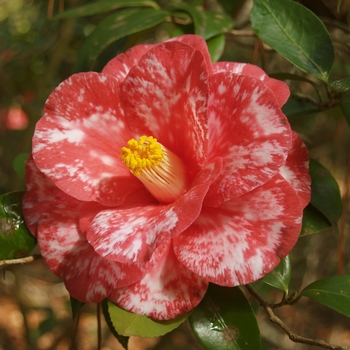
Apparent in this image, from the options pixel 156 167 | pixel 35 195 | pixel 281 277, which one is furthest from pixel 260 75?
pixel 35 195

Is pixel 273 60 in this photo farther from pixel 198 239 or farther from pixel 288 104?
pixel 198 239

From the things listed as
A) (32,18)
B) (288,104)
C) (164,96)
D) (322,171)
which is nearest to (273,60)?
(288,104)

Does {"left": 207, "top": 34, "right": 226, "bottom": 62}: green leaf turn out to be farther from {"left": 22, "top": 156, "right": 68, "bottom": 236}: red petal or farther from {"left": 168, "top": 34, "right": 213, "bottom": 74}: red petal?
{"left": 22, "top": 156, "right": 68, "bottom": 236}: red petal

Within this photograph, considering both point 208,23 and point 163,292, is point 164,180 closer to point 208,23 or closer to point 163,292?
point 163,292

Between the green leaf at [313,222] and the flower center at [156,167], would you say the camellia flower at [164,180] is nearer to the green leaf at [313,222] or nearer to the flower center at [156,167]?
the flower center at [156,167]

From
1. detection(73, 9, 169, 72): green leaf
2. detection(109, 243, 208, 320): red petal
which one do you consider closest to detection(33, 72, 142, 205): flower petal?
detection(109, 243, 208, 320): red petal

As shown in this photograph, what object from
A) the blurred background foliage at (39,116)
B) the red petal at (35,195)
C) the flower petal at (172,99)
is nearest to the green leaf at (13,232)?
the red petal at (35,195)
